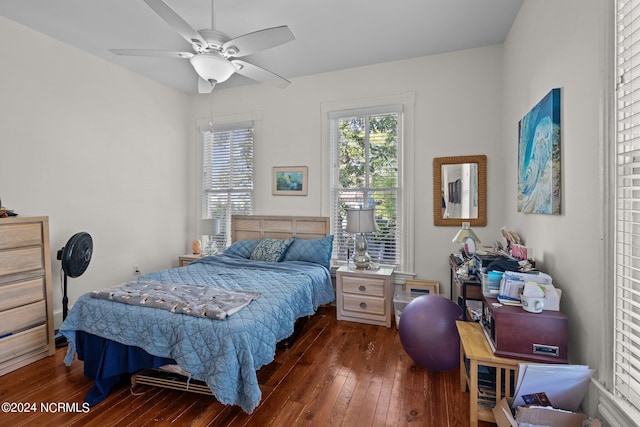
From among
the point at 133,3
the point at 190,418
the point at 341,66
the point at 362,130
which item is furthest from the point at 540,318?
the point at 133,3

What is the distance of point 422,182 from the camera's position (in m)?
3.58

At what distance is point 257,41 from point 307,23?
96cm

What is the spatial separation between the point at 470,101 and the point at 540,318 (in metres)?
2.57

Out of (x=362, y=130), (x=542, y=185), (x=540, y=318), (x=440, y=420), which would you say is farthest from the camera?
(x=362, y=130)

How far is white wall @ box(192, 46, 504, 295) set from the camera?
331cm

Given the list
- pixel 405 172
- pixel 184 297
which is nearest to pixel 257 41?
pixel 184 297

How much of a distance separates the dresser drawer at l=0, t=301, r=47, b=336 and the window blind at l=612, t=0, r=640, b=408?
3902mm

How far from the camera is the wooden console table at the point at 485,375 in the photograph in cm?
165

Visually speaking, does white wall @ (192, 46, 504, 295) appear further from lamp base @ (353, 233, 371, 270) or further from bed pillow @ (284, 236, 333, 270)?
lamp base @ (353, 233, 371, 270)

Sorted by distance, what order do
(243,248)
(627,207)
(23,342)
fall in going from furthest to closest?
(243,248)
(23,342)
(627,207)

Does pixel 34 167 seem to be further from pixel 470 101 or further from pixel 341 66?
pixel 470 101

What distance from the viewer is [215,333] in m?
1.89

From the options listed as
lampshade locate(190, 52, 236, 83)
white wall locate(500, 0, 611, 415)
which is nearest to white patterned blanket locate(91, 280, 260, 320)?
lampshade locate(190, 52, 236, 83)

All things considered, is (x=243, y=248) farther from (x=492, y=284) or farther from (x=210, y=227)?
(x=492, y=284)
